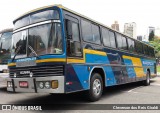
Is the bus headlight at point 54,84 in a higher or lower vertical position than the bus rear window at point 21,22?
lower

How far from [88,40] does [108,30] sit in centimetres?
222

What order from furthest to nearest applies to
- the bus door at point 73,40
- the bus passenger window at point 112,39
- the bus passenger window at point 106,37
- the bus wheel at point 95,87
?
the bus passenger window at point 112,39 → the bus passenger window at point 106,37 → the bus wheel at point 95,87 → the bus door at point 73,40

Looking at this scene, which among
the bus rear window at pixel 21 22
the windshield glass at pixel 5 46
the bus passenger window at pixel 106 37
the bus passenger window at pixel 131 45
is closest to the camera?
the bus rear window at pixel 21 22

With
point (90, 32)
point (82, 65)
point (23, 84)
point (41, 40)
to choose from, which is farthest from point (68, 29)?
point (23, 84)

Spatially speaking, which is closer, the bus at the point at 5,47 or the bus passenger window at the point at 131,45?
the bus at the point at 5,47

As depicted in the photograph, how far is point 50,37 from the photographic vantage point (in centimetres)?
648

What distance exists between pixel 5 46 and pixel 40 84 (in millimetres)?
5227

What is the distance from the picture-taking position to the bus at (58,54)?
6312 millimetres

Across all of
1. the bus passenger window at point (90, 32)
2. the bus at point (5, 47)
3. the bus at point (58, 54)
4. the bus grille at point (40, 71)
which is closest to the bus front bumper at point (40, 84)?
the bus at point (58, 54)

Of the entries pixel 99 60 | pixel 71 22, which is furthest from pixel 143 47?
→ pixel 71 22

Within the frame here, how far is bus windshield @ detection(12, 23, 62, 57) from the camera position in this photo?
641 centimetres

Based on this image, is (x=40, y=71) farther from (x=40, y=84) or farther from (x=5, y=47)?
(x=5, y=47)

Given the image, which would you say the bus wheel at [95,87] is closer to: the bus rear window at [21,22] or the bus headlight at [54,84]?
the bus headlight at [54,84]

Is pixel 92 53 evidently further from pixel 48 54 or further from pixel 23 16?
pixel 23 16
